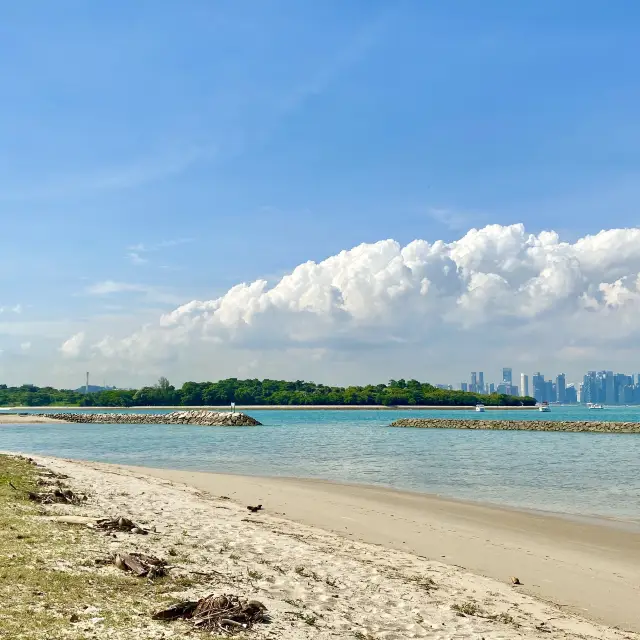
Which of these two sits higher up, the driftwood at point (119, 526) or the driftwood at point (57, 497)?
the driftwood at point (119, 526)

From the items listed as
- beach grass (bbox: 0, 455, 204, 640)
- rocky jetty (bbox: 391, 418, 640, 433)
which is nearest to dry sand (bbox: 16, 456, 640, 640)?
beach grass (bbox: 0, 455, 204, 640)

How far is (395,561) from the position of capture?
49.9 ft

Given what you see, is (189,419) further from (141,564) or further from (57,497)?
(141,564)

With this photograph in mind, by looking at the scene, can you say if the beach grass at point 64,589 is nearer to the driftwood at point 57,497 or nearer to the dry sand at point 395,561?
the dry sand at point 395,561

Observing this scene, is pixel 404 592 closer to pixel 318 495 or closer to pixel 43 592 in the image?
pixel 43 592

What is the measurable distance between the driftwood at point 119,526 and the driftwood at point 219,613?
20.4 ft

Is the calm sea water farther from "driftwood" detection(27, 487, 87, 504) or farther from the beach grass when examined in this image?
the beach grass

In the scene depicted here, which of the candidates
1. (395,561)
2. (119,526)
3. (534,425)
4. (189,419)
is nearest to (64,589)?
(119,526)

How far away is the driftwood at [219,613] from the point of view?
352 inches

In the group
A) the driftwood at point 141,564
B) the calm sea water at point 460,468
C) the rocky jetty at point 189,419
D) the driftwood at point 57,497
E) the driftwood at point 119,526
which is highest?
the driftwood at point 141,564

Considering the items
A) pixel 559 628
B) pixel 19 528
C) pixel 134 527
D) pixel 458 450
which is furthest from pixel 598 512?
pixel 458 450

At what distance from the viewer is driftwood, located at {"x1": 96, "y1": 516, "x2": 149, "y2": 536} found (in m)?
15.3

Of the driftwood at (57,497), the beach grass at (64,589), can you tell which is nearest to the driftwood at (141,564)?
the beach grass at (64,589)

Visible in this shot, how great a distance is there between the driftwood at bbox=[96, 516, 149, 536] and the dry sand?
610 mm
